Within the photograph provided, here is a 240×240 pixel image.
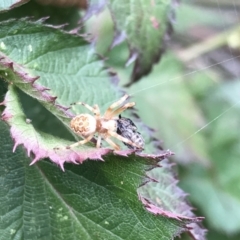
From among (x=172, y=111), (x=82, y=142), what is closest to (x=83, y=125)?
(x=82, y=142)

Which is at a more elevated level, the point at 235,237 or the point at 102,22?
the point at 102,22

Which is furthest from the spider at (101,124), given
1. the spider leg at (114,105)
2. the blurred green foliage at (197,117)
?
→ the blurred green foliage at (197,117)

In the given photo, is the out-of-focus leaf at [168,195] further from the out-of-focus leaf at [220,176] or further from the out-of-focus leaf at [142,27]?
the out-of-focus leaf at [220,176]

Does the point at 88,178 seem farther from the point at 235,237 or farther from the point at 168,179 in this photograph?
the point at 235,237

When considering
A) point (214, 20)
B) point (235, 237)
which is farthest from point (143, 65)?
point (214, 20)

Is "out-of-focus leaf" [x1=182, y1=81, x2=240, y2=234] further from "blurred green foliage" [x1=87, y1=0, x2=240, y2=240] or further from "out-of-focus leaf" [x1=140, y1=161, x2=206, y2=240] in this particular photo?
"out-of-focus leaf" [x1=140, y1=161, x2=206, y2=240]

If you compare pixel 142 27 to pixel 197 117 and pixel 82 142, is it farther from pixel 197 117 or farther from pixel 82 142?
pixel 197 117
